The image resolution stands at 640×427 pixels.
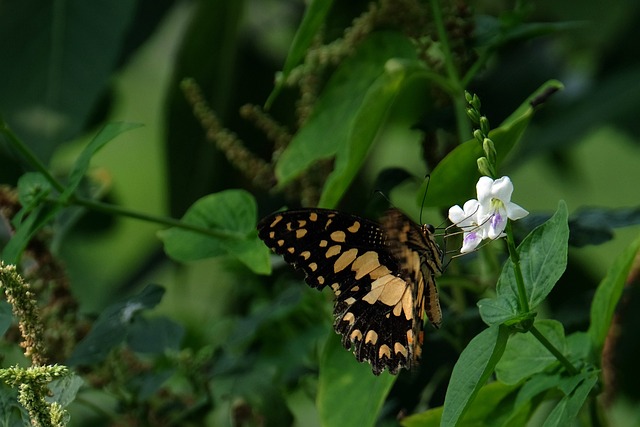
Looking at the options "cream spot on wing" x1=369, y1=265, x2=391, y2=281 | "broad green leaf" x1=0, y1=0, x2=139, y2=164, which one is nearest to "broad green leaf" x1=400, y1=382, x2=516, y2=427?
"cream spot on wing" x1=369, y1=265, x2=391, y2=281

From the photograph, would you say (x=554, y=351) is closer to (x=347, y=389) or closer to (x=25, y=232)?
(x=347, y=389)

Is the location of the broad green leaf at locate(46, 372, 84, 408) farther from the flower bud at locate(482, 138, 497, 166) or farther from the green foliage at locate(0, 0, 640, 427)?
the flower bud at locate(482, 138, 497, 166)

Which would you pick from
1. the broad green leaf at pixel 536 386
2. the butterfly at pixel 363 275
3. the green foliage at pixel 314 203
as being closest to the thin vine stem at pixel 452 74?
the green foliage at pixel 314 203

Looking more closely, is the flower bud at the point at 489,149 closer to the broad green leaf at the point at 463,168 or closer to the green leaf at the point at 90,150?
the broad green leaf at the point at 463,168

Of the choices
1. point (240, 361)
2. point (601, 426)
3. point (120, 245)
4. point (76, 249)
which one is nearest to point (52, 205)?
point (240, 361)

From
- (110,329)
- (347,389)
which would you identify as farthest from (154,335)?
(347,389)
